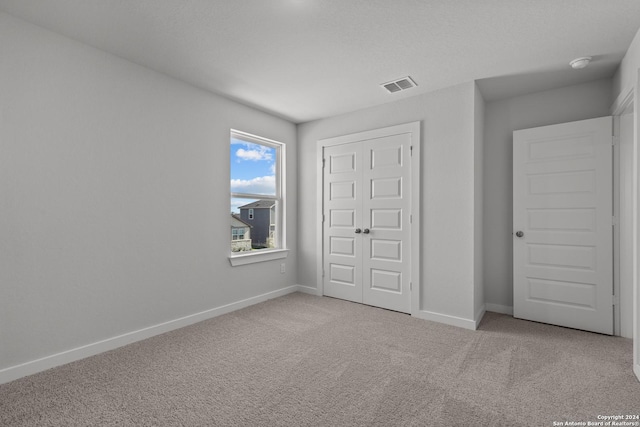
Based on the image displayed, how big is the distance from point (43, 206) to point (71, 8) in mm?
1386

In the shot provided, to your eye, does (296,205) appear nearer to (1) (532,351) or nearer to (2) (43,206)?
(2) (43,206)

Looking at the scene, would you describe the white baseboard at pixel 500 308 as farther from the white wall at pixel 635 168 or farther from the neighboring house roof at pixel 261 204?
the neighboring house roof at pixel 261 204

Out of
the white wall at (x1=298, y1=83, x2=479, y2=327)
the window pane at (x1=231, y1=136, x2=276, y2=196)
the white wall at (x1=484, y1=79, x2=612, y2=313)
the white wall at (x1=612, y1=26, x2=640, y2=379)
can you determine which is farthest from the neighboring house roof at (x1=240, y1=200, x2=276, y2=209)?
the white wall at (x1=612, y1=26, x2=640, y2=379)

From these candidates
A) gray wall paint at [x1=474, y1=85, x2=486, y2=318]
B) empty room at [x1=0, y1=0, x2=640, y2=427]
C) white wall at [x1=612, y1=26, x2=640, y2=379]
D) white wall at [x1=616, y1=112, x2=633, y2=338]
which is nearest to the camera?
empty room at [x1=0, y1=0, x2=640, y2=427]

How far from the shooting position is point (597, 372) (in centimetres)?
220

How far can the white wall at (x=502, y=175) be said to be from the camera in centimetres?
337

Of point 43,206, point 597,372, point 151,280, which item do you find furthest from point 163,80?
point 597,372

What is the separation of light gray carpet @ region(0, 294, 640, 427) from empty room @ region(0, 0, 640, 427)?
2cm

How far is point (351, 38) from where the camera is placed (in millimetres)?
2354

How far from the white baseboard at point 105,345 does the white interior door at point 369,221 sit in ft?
4.32

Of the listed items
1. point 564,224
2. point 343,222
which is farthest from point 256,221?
point 564,224

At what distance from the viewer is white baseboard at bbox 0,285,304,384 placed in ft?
6.96

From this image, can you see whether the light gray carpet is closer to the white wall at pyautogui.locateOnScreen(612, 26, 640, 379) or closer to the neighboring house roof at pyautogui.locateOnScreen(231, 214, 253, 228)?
the white wall at pyautogui.locateOnScreen(612, 26, 640, 379)

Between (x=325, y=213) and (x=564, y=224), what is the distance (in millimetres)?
2694
